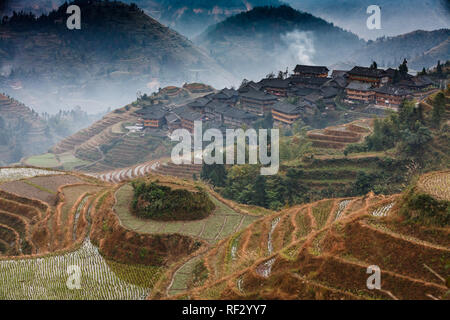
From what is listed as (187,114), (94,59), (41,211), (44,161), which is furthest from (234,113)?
(94,59)

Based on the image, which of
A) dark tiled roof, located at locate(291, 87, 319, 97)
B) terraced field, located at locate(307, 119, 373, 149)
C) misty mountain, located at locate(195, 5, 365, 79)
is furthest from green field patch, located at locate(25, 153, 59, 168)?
misty mountain, located at locate(195, 5, 365, 79)

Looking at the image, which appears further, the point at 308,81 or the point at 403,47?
the point at 403,47

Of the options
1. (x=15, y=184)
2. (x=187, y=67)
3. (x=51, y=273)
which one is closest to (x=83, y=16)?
(x=187, y=67)

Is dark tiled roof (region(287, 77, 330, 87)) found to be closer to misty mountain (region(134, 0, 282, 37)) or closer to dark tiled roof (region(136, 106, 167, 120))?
dark tiled roof (region(136, 106, 167, 120))

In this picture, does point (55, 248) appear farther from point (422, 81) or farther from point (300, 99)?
point (422, 81)

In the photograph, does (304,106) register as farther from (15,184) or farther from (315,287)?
(315,287)

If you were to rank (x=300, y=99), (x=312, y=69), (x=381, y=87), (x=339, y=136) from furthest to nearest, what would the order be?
(x=312, y=69) → (x=300, y=99) → (x=381, y=87) → (x=339, y=136)

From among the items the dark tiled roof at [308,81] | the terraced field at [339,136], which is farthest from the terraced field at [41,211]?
the dark tiled roof at [308,81]
